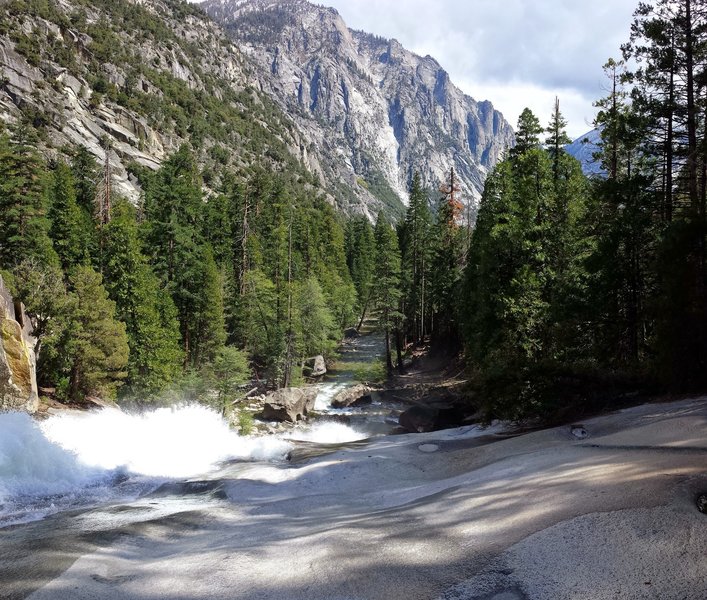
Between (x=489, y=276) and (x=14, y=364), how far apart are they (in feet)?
69.5

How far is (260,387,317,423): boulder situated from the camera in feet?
90.8

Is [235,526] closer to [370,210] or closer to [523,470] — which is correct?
[523,470]

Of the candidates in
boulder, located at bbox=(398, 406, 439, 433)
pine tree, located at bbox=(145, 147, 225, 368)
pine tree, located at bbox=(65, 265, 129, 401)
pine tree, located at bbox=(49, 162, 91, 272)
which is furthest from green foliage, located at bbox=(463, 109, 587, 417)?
pine tree, located at bbox=(49, 162, 91, 272)

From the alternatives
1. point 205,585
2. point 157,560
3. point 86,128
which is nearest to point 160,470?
point 157,560

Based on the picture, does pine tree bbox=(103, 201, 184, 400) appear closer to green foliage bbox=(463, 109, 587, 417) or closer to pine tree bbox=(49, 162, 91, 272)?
pine tree bbox=(49, 162, 91, 272)

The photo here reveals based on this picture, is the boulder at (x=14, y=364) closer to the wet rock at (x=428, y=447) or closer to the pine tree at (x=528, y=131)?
the wet rock at (x=428, y=447)

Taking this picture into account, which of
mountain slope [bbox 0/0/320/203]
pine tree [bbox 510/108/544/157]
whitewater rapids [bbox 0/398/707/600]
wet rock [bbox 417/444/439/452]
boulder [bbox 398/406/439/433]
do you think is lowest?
boulder [bbox 398/406/439/433]

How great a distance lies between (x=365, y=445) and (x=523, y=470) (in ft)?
27.5

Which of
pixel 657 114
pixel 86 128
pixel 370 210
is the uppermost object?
pixel 370 210

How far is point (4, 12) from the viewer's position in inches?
3024

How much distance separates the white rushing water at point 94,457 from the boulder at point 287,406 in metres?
5.64

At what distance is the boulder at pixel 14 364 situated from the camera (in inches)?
744

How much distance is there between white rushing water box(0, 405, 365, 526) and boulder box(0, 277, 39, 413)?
1.60 meters

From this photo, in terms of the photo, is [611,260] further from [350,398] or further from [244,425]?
[350,398]
